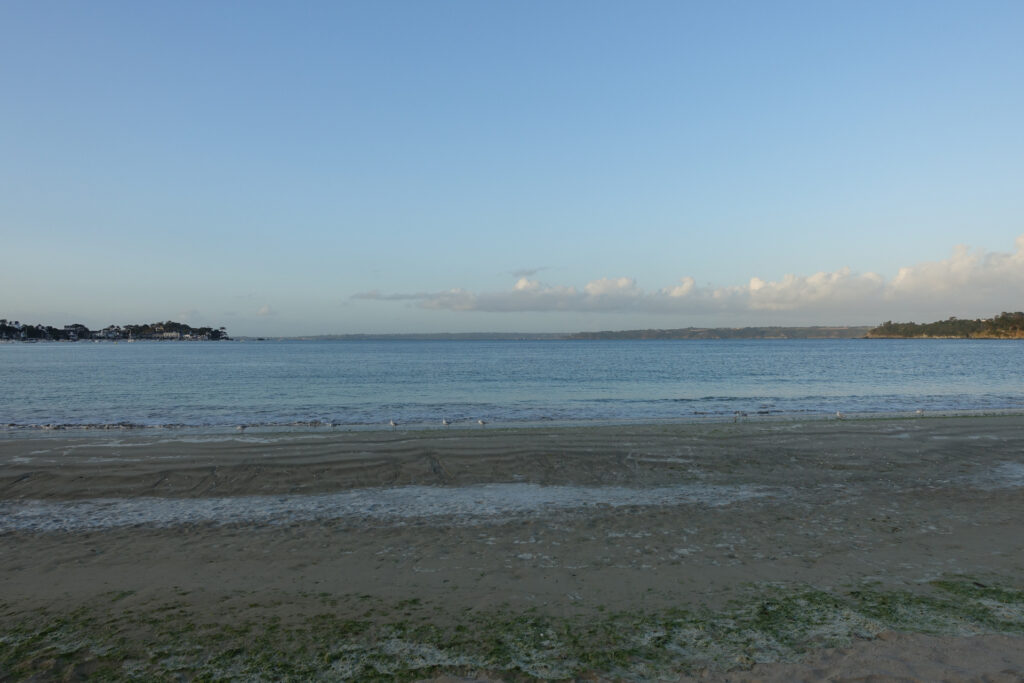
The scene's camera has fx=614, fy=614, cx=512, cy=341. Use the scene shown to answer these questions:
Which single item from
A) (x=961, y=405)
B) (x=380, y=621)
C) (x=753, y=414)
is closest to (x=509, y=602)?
(x=380, y=621)

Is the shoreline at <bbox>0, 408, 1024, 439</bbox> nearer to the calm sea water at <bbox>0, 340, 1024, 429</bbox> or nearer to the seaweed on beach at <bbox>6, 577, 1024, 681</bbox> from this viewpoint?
the calm sea water at <bbox>0, 340, 1024, 429</bbox>

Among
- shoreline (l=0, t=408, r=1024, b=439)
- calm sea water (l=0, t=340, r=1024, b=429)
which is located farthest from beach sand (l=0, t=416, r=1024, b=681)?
calm sea water (l=0, t=340, r=1024, b=429)

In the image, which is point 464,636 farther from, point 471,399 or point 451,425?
point 471,399

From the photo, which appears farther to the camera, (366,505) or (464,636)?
(366,505)

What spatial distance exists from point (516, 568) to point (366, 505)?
14.9 feet

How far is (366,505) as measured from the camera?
464 inches

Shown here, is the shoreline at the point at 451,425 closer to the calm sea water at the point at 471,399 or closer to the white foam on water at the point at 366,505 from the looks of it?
the calm sea water at the point at 471,399

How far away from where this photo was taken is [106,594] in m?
7.47

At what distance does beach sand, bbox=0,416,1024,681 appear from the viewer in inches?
232

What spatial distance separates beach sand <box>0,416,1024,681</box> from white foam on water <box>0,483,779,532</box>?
8 centimetres

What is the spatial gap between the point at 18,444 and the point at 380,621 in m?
18.8

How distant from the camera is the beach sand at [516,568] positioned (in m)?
5.89

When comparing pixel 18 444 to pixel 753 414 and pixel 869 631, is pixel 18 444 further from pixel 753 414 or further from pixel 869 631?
pixel 753 414

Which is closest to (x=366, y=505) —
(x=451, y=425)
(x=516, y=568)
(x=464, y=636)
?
(x=516, y=568)
